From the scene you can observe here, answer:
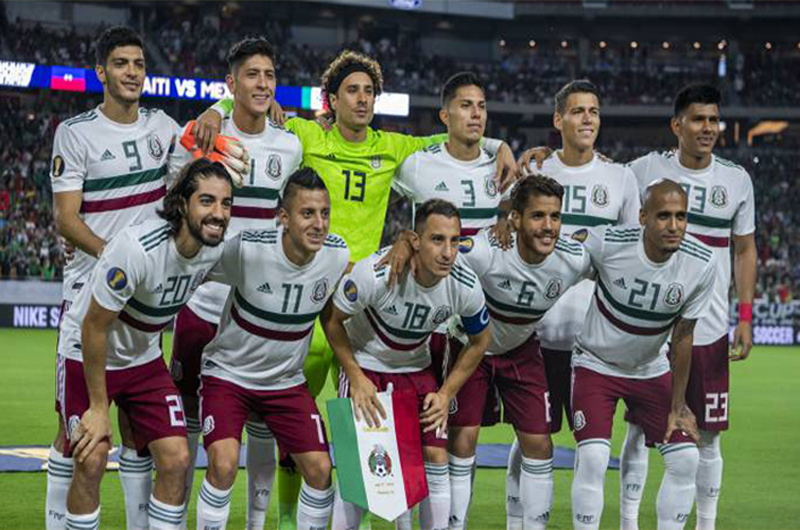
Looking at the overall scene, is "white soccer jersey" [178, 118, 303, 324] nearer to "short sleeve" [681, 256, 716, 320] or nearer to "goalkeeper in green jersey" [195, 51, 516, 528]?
"goalkeeper in green jersey" [195, 51, 516, 528]

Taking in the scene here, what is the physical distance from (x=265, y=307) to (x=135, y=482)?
110 cm

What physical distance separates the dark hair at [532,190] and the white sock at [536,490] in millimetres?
1418

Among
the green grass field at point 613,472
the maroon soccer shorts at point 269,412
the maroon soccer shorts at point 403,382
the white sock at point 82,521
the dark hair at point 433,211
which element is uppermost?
the dark hair at point 433,211

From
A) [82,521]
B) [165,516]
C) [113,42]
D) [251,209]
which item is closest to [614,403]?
[251,209]

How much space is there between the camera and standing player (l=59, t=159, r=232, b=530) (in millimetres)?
5469

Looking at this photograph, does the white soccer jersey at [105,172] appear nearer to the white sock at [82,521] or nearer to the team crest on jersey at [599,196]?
the white sock at [82,521]

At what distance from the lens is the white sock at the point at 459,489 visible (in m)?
6.46

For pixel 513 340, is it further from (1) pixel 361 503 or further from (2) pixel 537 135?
(2) pixel 537 135

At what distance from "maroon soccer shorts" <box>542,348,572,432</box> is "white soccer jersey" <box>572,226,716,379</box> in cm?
51

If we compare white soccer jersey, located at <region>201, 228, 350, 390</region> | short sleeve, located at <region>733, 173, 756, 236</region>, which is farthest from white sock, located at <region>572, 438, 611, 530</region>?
short sleeve, located at <region>733, 173, 756, 236</region>

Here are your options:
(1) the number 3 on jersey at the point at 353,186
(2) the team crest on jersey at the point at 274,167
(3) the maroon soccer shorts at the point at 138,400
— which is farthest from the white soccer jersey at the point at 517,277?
(3) the maroon soccer shorts at the point at 138,400

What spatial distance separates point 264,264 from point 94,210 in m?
1.00

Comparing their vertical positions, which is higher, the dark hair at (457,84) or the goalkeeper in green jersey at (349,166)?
the dark hair at (457,84)

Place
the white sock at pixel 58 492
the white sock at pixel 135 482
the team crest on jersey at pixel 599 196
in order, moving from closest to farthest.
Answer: the white sock at pixel 58 492
the white sock at pixel 135 482
the team crest on jersey at pixel 599 196
